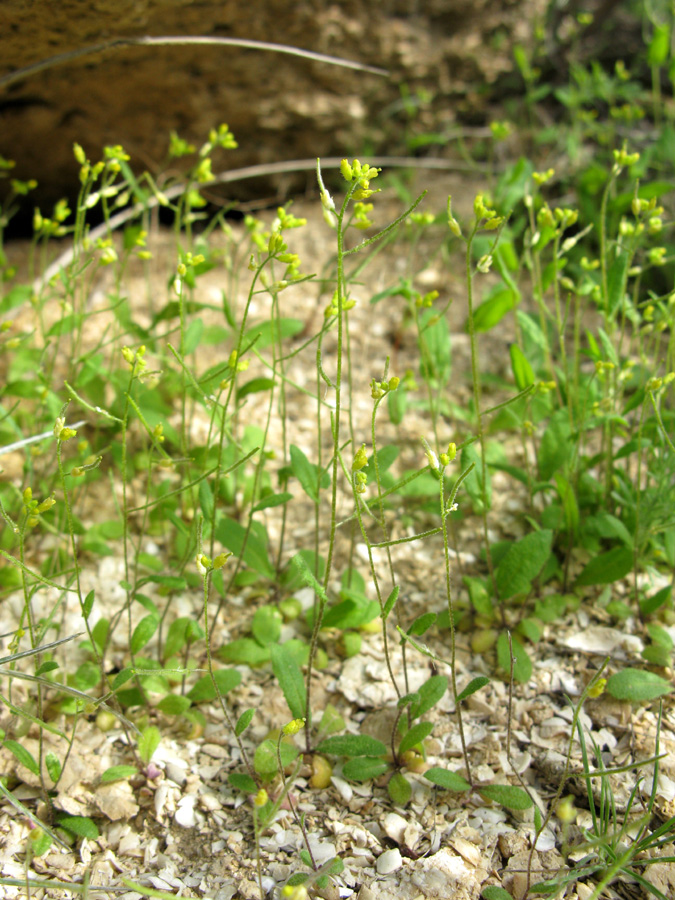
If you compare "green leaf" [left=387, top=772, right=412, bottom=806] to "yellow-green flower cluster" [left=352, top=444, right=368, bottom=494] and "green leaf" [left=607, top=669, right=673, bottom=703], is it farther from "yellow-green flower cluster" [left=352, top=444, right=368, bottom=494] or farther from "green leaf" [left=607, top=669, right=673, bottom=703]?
"yellow-green flower cluster" [left=352, top=444, right=368, bottom=494]

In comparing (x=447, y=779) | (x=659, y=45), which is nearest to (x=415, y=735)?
(x=447, y=779)

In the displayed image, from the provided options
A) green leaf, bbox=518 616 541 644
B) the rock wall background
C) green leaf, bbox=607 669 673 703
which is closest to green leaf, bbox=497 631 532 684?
green leaf, bbox=518 616 541 644

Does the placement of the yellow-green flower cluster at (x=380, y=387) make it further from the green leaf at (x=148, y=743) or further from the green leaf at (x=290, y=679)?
the green leaf at (x=148, y=743)

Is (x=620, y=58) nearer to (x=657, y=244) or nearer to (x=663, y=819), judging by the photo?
(x=657, y=244)

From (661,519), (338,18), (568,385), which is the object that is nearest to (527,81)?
(338,18)

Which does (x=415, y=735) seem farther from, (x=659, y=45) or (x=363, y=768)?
(x=659, y=45)

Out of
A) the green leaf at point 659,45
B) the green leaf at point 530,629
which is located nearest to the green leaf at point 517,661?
the green leaf at point 530,629
